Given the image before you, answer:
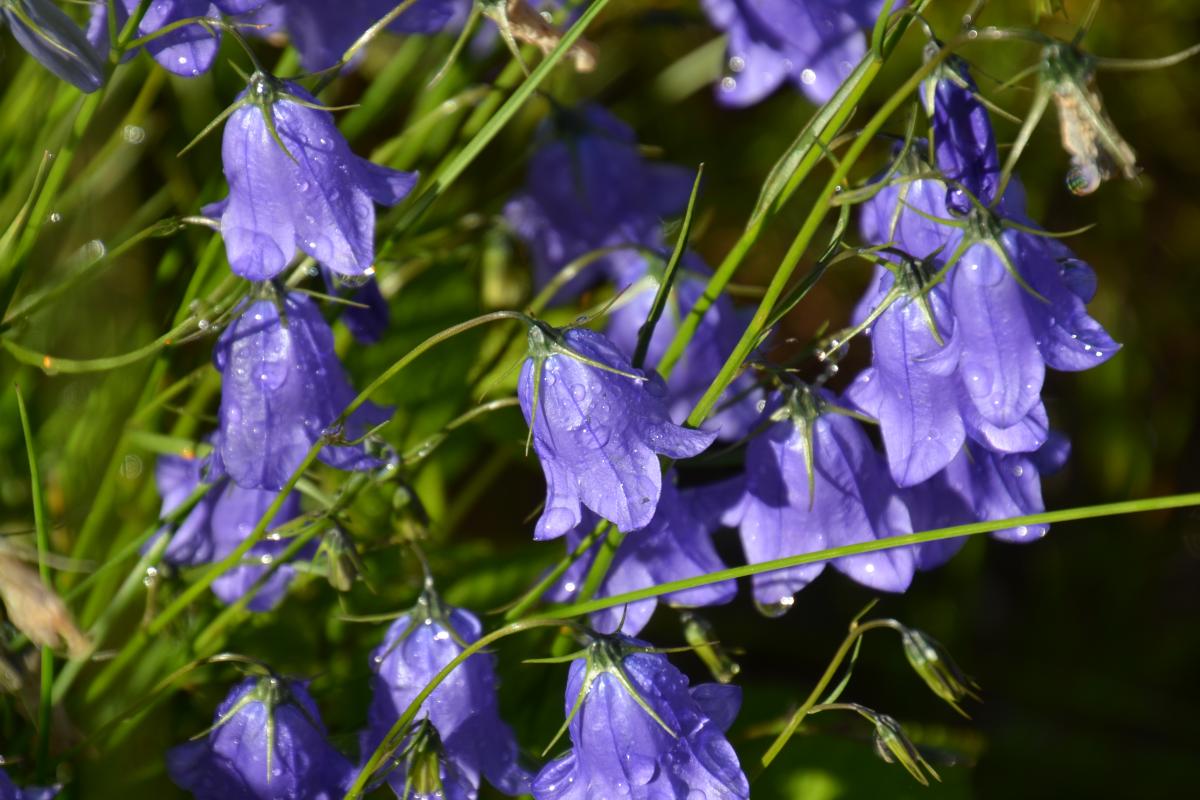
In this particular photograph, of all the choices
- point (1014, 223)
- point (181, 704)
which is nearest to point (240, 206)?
point (1014, 223)

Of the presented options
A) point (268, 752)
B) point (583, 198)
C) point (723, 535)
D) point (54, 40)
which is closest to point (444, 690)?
point (268, 752)

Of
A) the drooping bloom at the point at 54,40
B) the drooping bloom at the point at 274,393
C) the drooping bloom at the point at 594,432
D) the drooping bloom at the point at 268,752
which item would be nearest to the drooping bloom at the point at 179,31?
Result: the drooping bloom at the point at 54,40

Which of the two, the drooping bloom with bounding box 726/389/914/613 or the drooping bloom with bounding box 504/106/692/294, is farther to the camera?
the drooping bloom with bounding box 504/106/692/294

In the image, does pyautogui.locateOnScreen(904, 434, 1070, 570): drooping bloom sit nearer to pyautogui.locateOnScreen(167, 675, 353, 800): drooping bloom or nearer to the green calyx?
the green calyx

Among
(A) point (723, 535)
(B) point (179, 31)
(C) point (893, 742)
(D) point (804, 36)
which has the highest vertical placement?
(B) point (179, 31)

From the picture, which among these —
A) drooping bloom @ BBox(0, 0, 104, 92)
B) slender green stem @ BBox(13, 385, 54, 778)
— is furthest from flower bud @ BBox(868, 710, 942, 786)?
drooping bloom @ BBox(0, 0, 104, 92)

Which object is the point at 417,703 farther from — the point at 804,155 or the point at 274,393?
the point at 804,155

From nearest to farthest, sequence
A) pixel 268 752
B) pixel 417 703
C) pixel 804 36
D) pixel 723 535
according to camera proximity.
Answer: pixel 417 703, pixel 268 752, pixel 804 36, pixel 723 535
